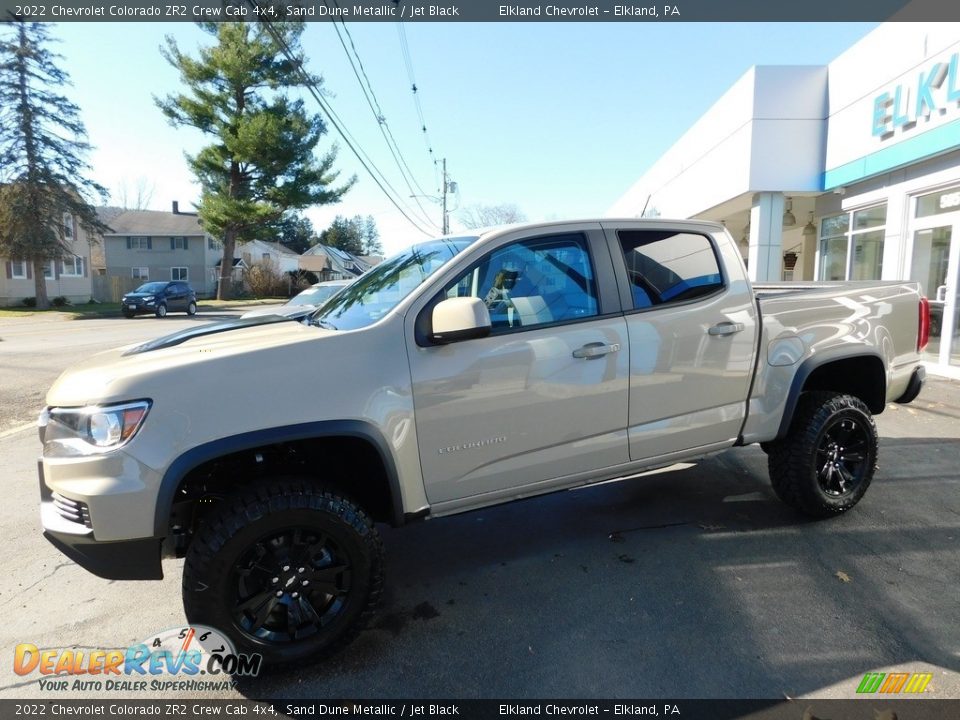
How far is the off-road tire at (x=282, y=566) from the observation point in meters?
2.42

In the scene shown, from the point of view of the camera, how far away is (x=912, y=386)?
4.33 m

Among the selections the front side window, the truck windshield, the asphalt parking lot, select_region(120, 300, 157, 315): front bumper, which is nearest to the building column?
the asphalt parking lot

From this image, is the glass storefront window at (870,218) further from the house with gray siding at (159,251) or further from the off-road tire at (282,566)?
the house with gray siding at (159,251)

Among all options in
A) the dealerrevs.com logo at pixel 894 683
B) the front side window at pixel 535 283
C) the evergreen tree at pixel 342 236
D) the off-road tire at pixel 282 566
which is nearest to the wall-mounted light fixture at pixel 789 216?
the front side window at pixel 535 283

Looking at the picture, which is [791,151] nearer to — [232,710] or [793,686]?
[793,686]

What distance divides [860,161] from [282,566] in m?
12.0

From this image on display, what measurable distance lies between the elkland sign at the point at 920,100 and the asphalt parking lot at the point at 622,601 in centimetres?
672

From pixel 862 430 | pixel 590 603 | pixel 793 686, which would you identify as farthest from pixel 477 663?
pixel 862 430

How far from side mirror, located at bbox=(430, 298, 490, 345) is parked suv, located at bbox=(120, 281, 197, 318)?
2767 centimetres

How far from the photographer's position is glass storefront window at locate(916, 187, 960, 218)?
28.6 ft

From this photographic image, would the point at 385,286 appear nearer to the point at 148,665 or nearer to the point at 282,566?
the point at 282,566

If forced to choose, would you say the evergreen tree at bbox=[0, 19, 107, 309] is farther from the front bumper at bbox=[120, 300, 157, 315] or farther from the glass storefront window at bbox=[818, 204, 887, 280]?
the glass storefront window at bbox=[818, 204, 887, 280]

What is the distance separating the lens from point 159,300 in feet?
87.2

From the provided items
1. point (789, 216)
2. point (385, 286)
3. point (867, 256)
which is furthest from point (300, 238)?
point (385, 286)
